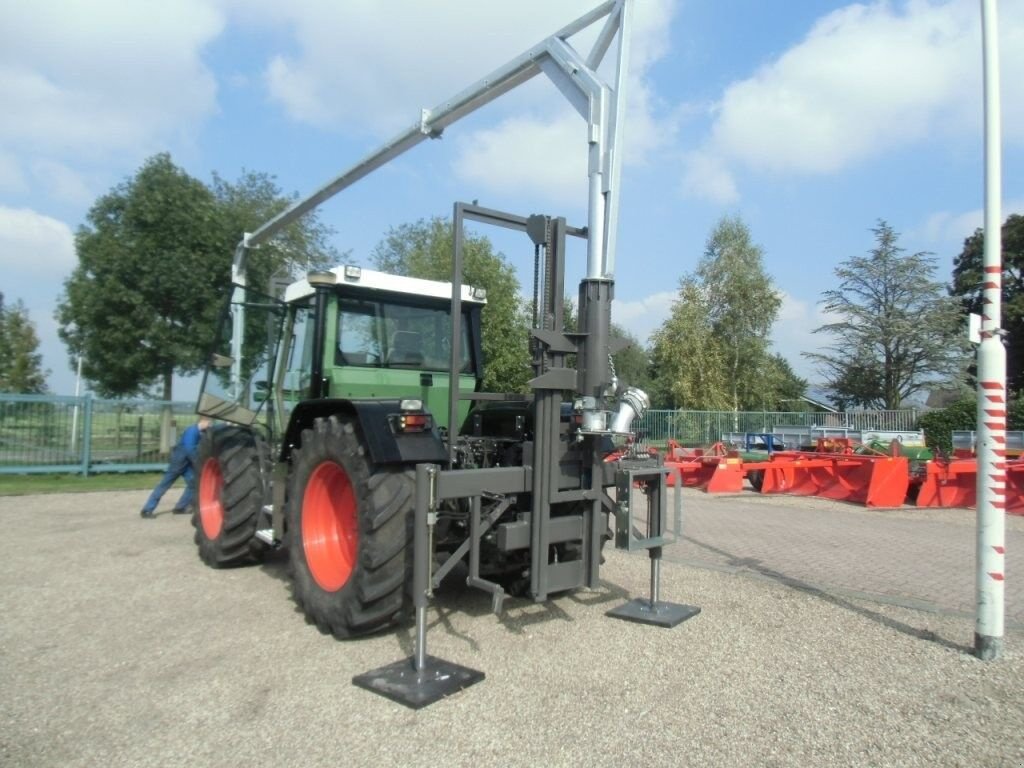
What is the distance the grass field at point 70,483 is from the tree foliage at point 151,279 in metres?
2.55

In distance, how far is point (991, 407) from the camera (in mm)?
4531

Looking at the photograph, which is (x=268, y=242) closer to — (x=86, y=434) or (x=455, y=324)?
(x=86, y=434)

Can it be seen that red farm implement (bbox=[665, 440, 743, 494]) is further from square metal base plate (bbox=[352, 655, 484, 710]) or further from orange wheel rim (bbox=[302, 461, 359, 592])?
square metal base plate (bbox=[352, 655, 484, 710])

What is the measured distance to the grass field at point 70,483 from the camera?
12930 millimetres

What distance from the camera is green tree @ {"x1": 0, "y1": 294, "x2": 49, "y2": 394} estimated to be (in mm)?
31312

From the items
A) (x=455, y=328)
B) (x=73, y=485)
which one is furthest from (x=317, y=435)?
(x=73, y=485)

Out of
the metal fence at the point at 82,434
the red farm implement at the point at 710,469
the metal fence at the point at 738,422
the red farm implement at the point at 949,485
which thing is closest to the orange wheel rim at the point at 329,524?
the red farm implement at the point at 710,469

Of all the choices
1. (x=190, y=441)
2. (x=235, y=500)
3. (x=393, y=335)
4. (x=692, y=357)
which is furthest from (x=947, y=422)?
(x=235, y=500)

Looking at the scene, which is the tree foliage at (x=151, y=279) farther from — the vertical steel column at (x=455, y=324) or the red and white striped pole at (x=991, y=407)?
the red and white striped pole at (x=991, y=407)

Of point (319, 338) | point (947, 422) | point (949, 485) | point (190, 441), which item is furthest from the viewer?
point (947, 422)

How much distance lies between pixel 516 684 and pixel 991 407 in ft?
10.8

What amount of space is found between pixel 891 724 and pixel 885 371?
3836 centimetres

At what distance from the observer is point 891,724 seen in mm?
3467

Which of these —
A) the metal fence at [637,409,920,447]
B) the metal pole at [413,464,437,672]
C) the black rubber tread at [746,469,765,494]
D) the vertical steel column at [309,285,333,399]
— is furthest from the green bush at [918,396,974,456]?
the metal pole at [413,464,437,672]
